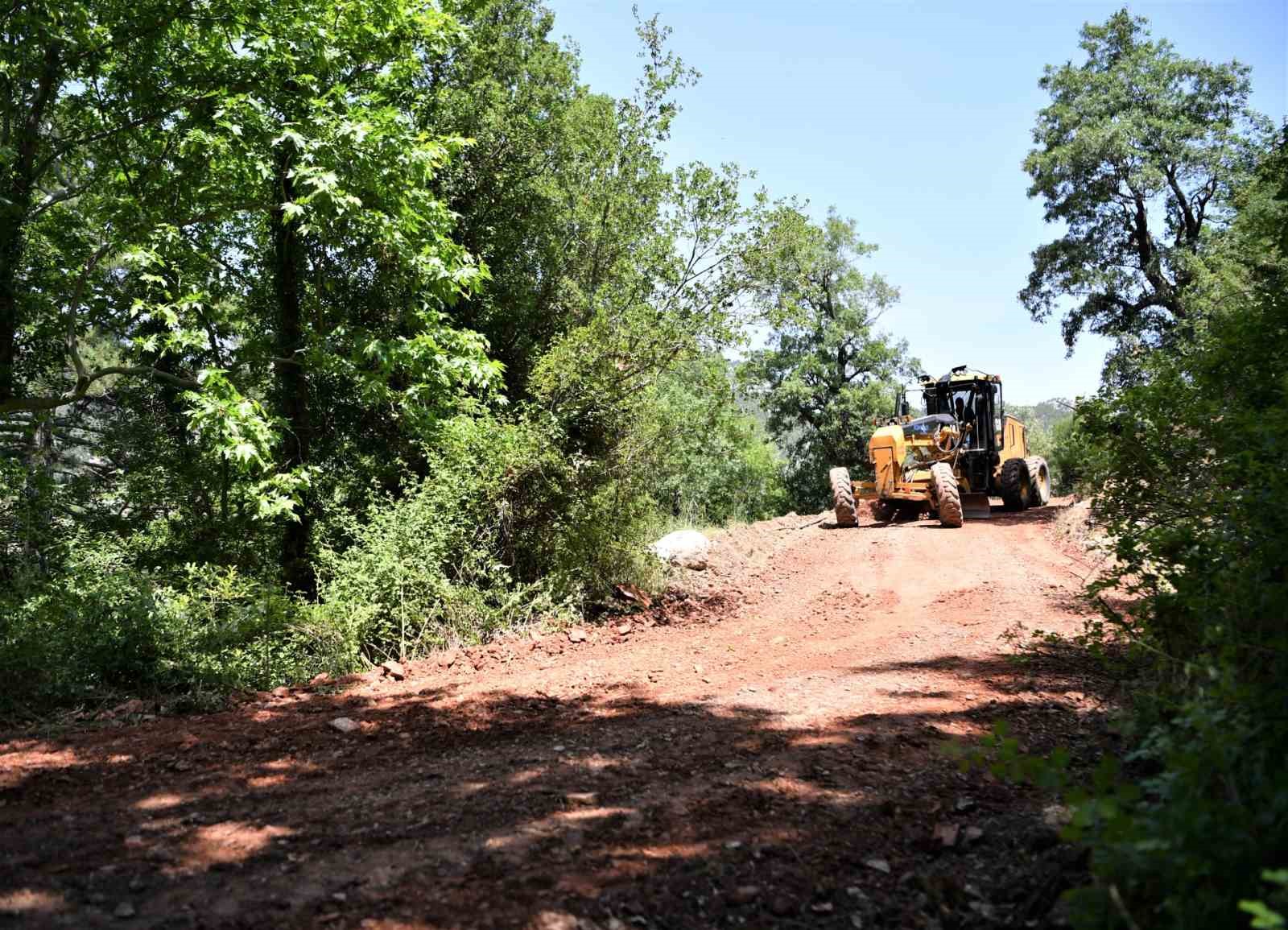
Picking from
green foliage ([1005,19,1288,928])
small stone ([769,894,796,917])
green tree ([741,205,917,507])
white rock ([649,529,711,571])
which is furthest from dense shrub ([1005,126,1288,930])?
green tree ([741,205,917,507])

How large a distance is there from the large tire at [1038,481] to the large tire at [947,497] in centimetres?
454

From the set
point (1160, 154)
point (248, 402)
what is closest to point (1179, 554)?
point (248, 402)

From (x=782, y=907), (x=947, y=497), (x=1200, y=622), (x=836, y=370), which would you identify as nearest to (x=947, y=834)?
(x=782, y=907)

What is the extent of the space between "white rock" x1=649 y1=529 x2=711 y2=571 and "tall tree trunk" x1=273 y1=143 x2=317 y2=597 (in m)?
5.18

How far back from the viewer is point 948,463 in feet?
53.0

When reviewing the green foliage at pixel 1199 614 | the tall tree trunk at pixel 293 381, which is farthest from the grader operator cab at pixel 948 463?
the tall tree trunk at pixel 293 381

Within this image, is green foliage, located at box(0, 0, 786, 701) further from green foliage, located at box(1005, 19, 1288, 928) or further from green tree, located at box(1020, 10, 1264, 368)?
green tree, located at box(1020, 10, 1264, 368)

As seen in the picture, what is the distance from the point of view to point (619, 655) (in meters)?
7.62

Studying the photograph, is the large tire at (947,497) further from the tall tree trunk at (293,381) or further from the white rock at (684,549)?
the tall tree trunk at (293,381)

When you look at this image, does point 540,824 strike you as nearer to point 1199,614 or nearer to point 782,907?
point 782,907

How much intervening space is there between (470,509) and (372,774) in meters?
5.16

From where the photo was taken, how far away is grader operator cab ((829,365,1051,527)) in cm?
1547

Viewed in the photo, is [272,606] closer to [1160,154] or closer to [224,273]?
[224,273]

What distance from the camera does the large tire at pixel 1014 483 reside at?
1759 centimetres
